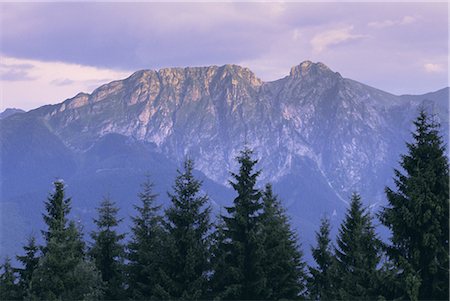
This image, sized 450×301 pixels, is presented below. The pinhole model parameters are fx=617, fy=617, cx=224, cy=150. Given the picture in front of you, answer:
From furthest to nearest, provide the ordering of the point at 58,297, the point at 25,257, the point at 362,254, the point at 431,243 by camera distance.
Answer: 1. the point at 25,257
2. the point at 362,254
3. the point at 58,297
4. the point at 431,243

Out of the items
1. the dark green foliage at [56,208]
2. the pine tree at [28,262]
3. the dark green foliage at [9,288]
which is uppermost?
the dark green foliage at [56,208]

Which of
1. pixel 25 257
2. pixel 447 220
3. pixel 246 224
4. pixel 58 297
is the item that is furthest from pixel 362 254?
pixel 25 257

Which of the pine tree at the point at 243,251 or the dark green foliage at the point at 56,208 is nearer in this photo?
the pine tree at the point at 243,251

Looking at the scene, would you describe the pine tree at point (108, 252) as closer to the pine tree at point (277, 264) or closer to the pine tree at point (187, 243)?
the pine tree at point (187, 243)

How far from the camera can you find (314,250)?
50.8 metres

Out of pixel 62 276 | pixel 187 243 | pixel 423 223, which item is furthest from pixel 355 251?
pixel 62 276

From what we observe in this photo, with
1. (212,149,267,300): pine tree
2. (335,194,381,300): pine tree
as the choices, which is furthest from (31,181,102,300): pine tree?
(335,194,381,300): pine tree

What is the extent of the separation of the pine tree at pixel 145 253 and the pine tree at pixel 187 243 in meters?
1.10

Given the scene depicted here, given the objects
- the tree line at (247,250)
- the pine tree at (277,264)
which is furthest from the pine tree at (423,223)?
the pine tree at (277,264)

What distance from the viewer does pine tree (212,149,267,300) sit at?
37812 mm

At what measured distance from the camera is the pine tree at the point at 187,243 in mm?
36875

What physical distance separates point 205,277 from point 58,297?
9.06m

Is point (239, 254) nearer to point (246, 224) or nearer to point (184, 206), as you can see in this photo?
point (246, 224)

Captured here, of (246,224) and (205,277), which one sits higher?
(246,224)
